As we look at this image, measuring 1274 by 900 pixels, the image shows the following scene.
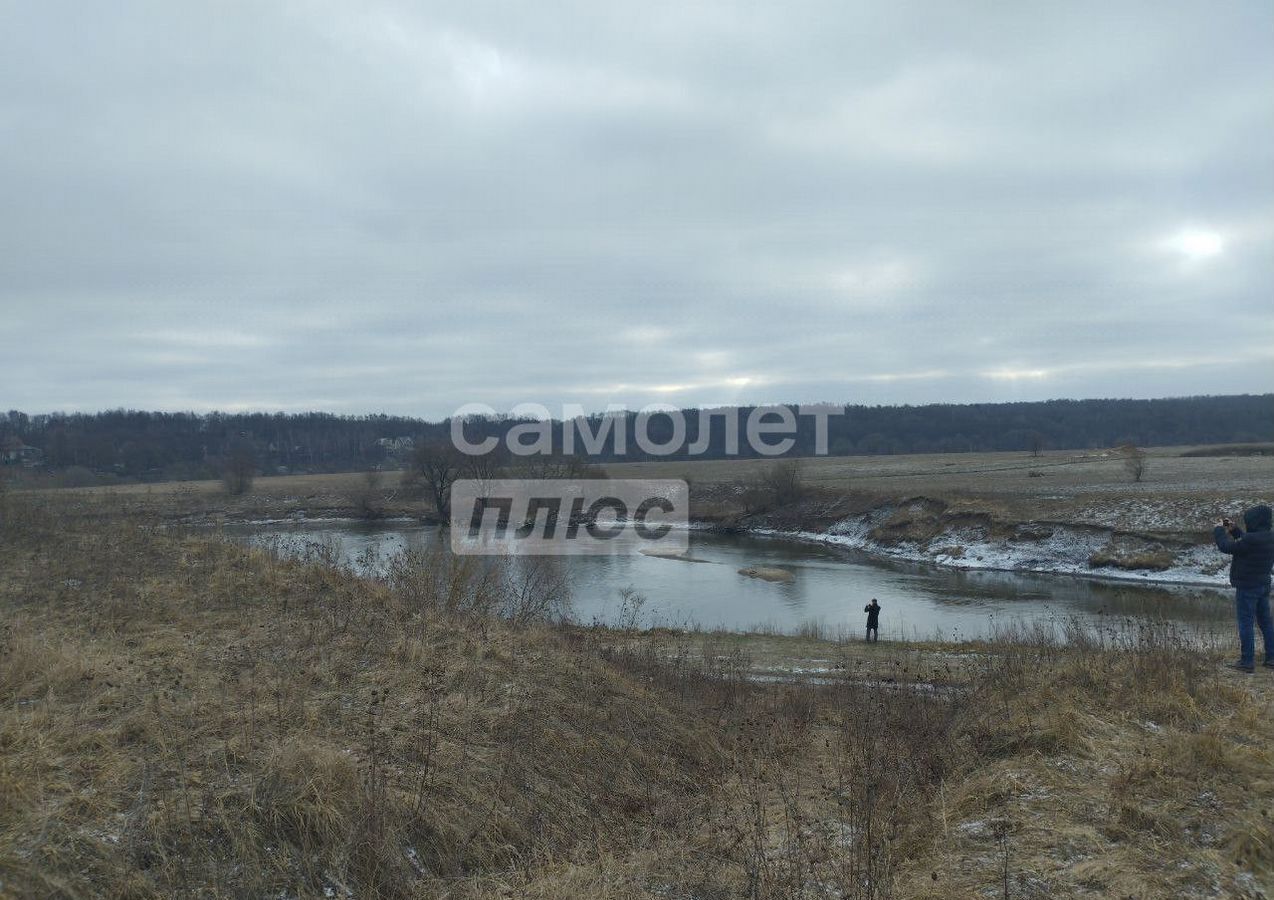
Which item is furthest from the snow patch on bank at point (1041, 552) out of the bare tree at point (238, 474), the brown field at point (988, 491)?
the bare tree at point (238, 474)

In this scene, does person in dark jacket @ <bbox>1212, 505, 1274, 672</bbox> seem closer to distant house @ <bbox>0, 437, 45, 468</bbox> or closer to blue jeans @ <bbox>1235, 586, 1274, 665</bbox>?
blue jeans @ <bbox>1235, 586, 1274, 665</bbox>

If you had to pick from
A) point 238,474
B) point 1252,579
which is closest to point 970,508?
point 1252,579

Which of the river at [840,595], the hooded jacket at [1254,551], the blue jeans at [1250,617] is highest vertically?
the hooded jacket at [1254,551]

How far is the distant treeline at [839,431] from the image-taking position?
88.8 meters

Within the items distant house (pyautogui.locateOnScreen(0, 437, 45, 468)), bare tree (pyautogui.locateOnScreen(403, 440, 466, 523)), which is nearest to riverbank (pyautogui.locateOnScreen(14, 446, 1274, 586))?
bare tree (pyautogui.locateOnScreen(403, 440, 466, 523))

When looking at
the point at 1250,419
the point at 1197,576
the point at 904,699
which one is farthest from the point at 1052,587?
the point at 1250,419

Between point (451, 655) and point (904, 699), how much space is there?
534cm

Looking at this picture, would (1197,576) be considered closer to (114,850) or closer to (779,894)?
(779,894)

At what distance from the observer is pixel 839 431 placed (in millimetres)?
118375

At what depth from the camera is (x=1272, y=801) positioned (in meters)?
4.50

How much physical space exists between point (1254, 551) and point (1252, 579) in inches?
11.3

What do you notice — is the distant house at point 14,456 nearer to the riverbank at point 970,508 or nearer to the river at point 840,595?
the riverbank at point 970,508

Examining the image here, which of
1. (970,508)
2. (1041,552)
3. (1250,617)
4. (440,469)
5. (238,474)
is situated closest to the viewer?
(1250,617)

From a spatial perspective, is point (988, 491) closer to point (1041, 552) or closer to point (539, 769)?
point (1041, 552)
